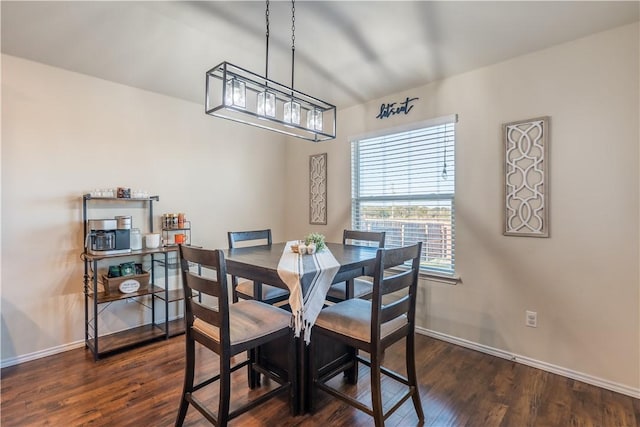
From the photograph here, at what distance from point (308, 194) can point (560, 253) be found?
8.81 ft

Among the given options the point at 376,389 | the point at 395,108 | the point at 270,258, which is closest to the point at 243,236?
the point at 270,258

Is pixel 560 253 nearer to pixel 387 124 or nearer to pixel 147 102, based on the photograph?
pixel 387 124

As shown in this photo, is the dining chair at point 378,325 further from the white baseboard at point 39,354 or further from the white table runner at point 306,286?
the white baseboard at point 39,354

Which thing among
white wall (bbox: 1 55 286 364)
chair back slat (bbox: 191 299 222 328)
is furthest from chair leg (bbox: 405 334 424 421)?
white wall (bbox: 1 55 286 364)

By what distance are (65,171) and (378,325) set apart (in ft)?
9.21

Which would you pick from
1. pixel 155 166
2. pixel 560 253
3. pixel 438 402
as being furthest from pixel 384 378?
pixel 155 166

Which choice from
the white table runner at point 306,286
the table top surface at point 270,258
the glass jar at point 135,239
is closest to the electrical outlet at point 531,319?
the table top surface at point 270,258

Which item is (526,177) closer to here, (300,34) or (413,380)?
(413,380)

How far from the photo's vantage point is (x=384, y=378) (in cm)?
226

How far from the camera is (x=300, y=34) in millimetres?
2420

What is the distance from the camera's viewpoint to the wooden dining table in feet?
5.66

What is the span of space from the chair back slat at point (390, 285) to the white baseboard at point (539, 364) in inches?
52.2

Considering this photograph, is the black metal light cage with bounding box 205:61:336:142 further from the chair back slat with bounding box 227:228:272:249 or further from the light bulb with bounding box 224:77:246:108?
the chair back slat with bounding box 227:228:272:249

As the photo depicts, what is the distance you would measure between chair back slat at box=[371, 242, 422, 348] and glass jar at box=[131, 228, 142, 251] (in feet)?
7.52
